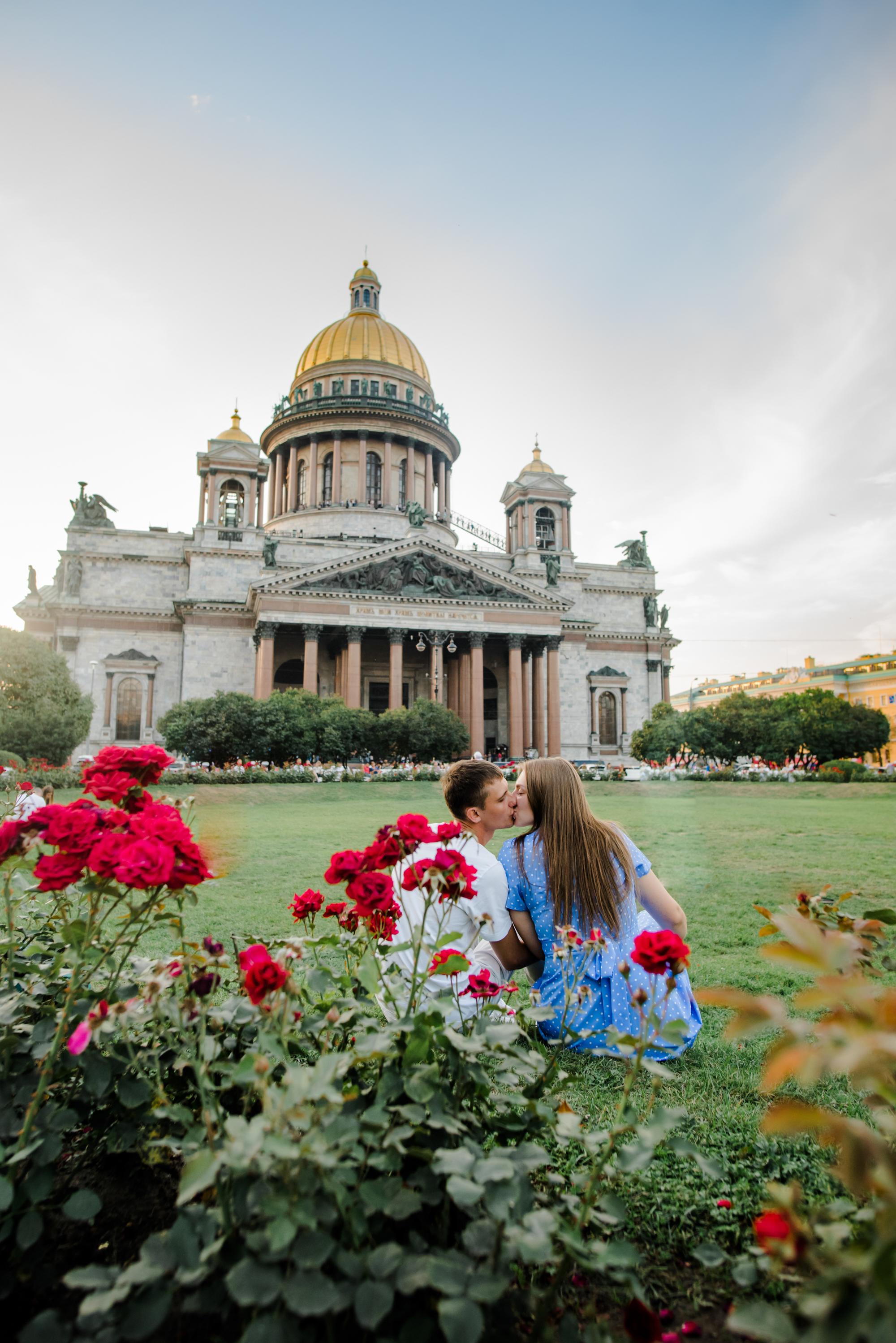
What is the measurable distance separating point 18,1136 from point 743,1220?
2.37 metres

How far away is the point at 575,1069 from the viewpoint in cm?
376

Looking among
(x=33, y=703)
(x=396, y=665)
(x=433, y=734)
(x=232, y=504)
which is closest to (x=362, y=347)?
(x=232, y=504)

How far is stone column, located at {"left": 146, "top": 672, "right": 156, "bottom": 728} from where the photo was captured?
38.8m

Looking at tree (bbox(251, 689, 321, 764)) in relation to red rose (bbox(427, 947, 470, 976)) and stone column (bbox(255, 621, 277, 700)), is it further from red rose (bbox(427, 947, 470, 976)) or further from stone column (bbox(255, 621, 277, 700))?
red rose (bbox(427, 947, 470, 976))

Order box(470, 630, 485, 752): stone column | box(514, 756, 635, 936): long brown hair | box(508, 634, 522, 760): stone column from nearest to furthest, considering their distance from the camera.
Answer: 1. box(514, 756, 635, 936): long brown hair
2. box(470, 630, 485, 752): stone column
3. box(508, 634, 522, 760): stone column

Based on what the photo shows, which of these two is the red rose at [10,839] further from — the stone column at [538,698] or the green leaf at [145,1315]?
the stone column at [538,698]

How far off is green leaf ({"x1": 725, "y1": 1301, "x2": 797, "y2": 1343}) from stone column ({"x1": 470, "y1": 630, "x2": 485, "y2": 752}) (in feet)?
120

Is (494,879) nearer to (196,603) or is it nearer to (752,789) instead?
(752,789)

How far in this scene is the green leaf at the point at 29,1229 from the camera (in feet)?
5.81

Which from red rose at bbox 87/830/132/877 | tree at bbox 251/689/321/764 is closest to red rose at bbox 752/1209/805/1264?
red rose at bbox 87/830/132/877

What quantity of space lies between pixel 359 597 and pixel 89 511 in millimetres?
16174

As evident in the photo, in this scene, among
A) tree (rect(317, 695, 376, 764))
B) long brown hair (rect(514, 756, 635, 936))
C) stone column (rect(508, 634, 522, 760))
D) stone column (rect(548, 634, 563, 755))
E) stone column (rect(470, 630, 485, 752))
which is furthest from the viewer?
stone column (rect(548, 634, 563, 755))

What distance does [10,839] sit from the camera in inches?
88.5

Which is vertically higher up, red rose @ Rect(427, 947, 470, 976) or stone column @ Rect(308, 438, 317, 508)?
stone column @ Rect(308, 438, 317, 508)
